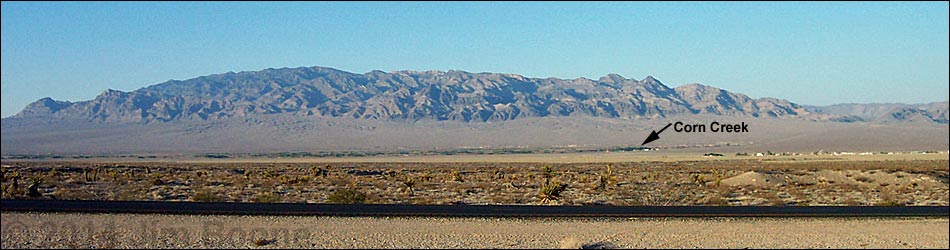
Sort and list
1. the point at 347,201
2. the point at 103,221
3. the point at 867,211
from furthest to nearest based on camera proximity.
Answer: the point at 347,201 < the point at 867,211 < the point at 103,221

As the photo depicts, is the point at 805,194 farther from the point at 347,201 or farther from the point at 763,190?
the point at 347,201

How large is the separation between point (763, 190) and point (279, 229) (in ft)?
85.7

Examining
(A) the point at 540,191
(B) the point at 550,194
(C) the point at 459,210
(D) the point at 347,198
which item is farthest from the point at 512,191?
(C) the point at 459,210

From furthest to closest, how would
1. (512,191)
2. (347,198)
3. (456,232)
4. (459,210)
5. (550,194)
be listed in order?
(512,191) → (550,194) → (347,198) → (459,210) → (456,232)

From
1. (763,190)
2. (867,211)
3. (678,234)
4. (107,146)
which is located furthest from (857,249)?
(107,146)

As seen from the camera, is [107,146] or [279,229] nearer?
[279,229]

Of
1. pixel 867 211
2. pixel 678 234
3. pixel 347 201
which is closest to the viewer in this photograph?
pixel 678 234

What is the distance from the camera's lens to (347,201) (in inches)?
1194

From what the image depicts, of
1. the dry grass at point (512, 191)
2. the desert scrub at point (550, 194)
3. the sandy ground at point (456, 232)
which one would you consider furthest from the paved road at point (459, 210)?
the desert scrub at point (550, 194)

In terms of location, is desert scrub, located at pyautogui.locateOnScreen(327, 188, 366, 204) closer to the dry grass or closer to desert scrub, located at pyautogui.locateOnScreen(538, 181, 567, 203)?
the dry grass

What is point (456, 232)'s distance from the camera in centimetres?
2059

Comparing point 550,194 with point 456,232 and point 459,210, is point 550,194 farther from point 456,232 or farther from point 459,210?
point 456,232

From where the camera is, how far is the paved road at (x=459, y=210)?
79.1ft

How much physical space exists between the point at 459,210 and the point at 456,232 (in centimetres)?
492
